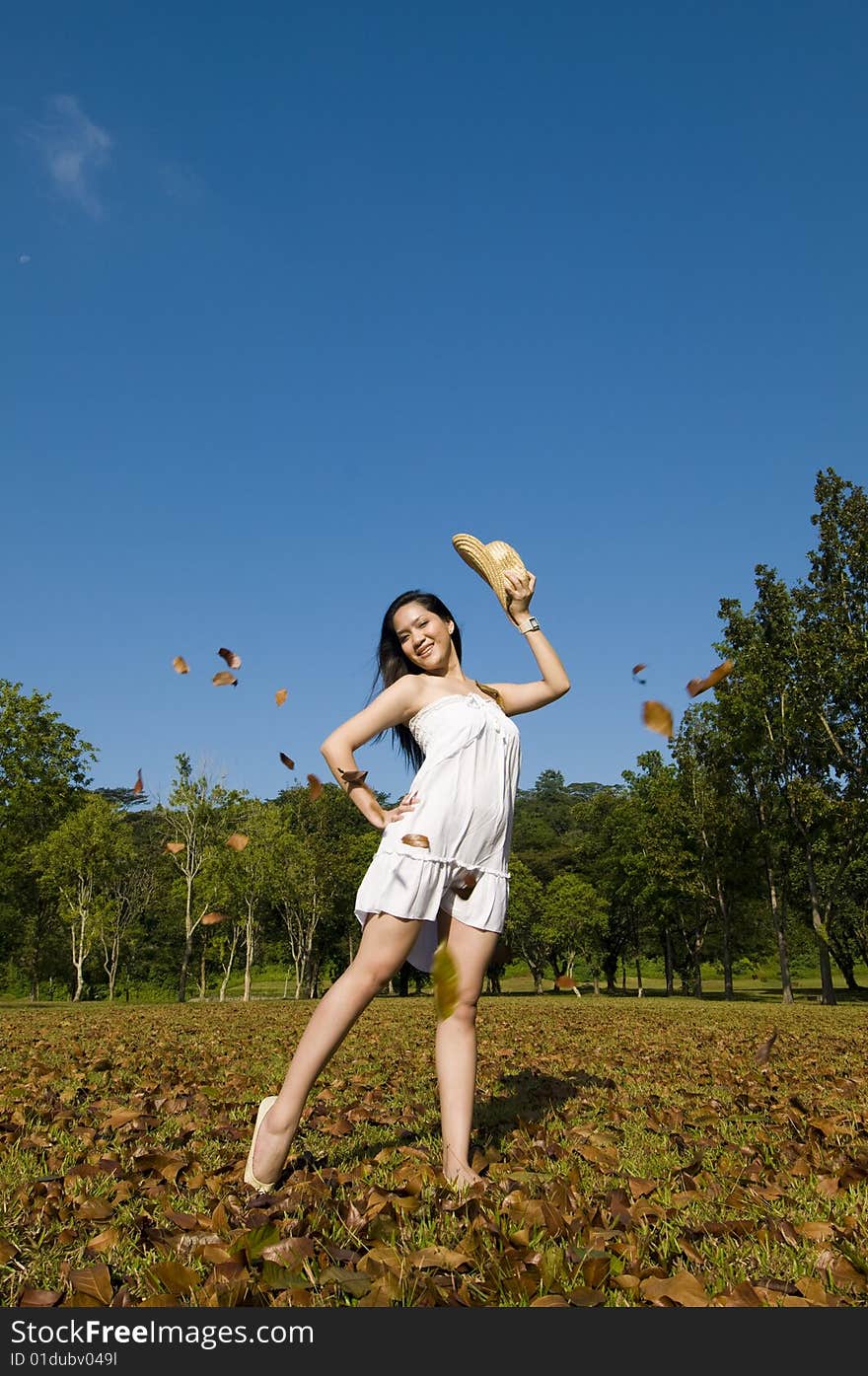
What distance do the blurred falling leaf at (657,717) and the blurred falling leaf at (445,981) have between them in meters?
1.47

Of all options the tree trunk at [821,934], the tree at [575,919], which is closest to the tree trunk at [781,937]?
the tree trunk at [821,934]

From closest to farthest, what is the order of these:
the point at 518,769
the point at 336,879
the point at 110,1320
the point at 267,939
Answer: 1. the point at 110,1320
2. the point at 518,769
3. the point at 336,879
4. the point at 267,939

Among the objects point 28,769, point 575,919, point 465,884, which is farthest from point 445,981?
point 575,919

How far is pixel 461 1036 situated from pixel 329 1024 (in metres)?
0.60

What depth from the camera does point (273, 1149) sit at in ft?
10.9

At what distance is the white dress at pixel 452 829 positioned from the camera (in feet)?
11.4

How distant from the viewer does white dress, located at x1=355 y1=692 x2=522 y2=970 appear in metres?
3.49

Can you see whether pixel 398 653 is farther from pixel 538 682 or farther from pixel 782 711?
pixel 782 711

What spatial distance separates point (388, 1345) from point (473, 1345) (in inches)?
7.9

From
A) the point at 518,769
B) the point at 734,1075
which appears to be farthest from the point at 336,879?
the point at 518,769

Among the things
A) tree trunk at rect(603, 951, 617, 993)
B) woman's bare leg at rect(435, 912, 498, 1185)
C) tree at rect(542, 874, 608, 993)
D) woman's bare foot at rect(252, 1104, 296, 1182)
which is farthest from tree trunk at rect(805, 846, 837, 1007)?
woman's bare foot at rect(252, 1104, 296, 1182)

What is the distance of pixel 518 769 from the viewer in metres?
3.93

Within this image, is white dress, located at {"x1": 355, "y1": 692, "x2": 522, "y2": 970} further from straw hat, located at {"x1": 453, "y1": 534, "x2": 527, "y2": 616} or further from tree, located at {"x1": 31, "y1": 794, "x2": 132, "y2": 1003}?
tree, located at {"x1": 31, "y1": 794, "x2": 132, "y2": 1003}

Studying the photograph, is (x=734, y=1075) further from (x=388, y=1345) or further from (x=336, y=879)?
(x=336, y=879)
